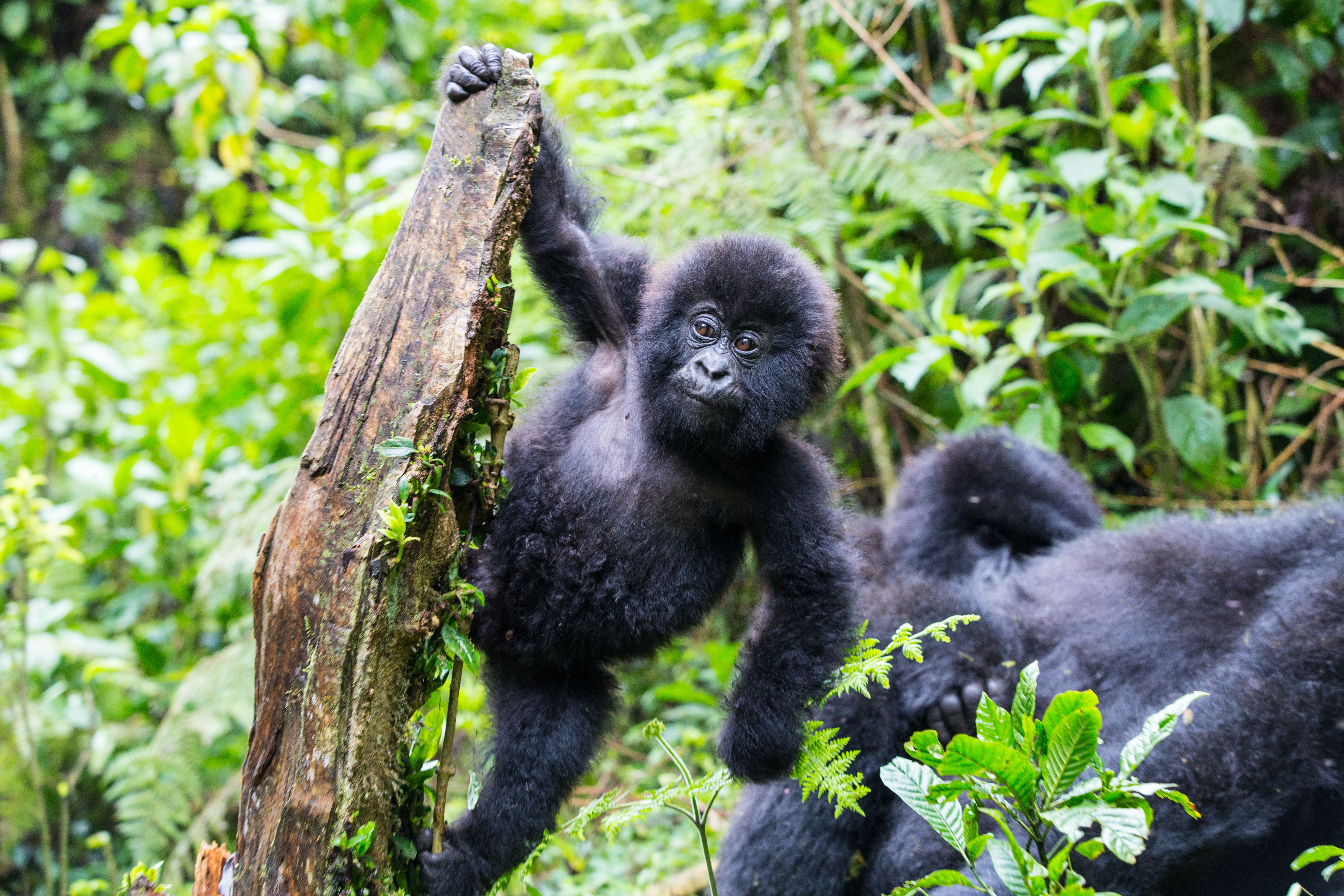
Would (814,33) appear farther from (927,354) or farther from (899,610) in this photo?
(899,610)

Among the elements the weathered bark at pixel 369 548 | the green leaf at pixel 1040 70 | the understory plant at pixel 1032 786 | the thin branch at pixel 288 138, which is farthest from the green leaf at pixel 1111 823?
the thin branch at pixel 288 138

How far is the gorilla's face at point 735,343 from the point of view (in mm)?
2434

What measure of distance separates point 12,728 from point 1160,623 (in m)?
4.29

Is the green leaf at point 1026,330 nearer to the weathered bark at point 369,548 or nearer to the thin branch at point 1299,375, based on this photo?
the thin branch at point 1299,375

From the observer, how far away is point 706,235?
3789mm

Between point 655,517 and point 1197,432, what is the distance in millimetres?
2588

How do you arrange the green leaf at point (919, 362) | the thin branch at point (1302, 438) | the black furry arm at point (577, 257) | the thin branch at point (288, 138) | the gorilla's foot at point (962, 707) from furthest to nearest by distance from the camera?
the thin branch at point (288, 138)
the thin branch at point (1302, 438)
the green leaf at point (919, 362)
the gorilla's foot at point (962, 707)
the black furry arm at point (577, 257)

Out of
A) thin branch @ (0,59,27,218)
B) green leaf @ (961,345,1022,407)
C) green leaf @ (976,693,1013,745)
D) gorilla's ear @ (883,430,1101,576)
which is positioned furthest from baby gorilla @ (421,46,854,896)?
thin branch @ (0,59,27,218)

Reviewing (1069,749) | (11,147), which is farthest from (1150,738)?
(11,147)

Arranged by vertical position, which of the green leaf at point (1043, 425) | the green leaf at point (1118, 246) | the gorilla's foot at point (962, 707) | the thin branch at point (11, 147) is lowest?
the thin branch at point (11, 147)

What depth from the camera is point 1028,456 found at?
3.98 m

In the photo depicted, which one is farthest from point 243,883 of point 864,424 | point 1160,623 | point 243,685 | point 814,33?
point 814,33

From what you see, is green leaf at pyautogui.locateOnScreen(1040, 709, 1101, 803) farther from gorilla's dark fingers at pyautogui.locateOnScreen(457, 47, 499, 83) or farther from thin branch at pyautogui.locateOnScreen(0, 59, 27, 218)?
thin branch at pyautogui.locateOnScreen(0, 59, 27, 218)

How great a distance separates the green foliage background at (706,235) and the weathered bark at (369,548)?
0.97 meters
